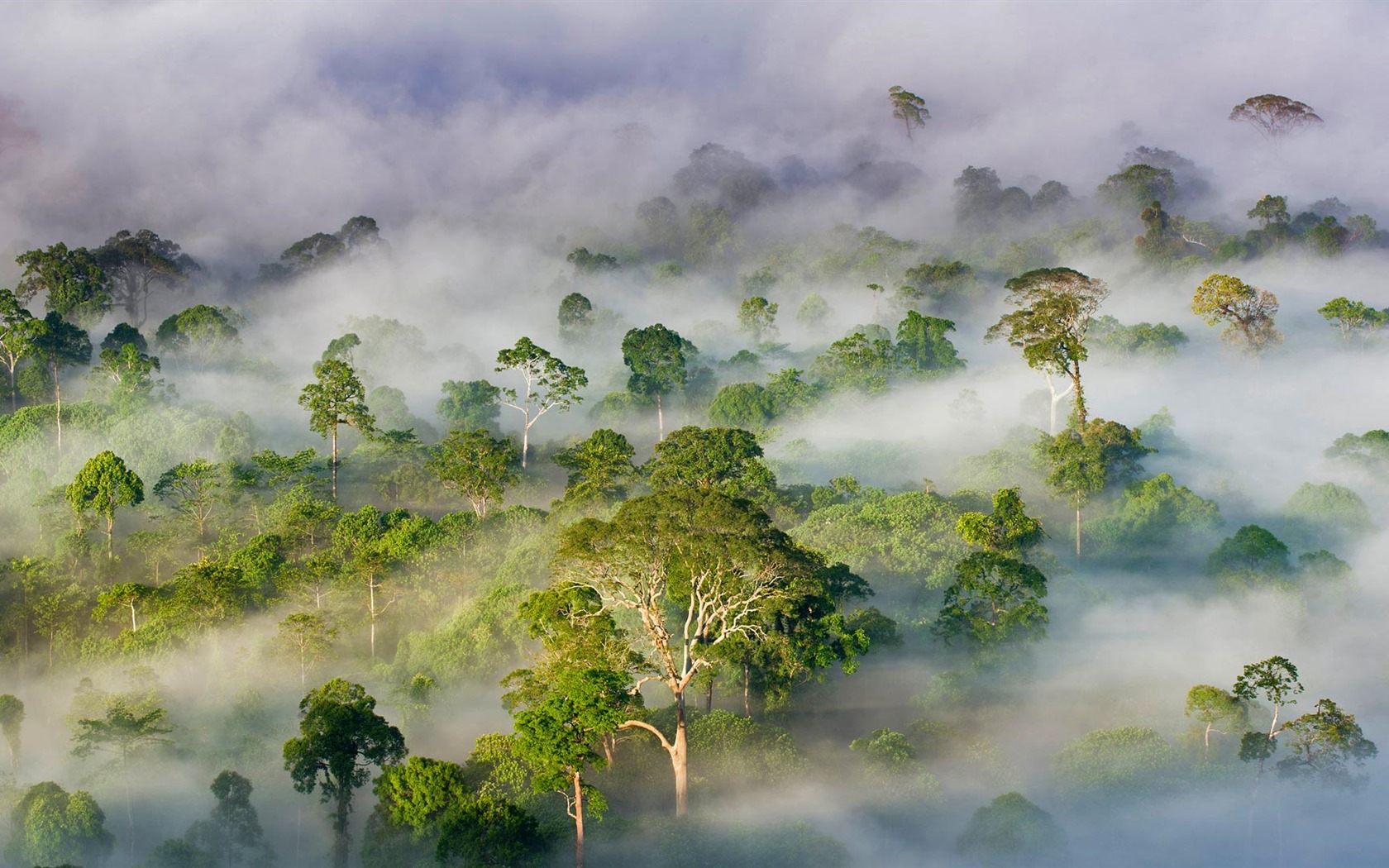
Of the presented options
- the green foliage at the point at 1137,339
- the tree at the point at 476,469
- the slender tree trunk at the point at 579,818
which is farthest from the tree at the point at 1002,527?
the green foliage at the point at 1137,339

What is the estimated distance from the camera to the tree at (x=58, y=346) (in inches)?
2968

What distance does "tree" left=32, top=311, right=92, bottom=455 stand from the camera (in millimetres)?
75375

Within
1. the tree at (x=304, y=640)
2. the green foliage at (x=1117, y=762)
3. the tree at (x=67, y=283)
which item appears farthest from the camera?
the tree at (x=67, y=283)

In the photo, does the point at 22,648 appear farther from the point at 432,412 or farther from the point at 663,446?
the point at 432,412

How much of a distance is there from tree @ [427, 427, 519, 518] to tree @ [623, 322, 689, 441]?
62.8 feet

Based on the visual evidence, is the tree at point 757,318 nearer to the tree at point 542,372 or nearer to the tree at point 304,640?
the tree at point 542,372

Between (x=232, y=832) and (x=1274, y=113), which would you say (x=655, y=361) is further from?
(x=1274, y=113)

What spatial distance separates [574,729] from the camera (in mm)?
35250

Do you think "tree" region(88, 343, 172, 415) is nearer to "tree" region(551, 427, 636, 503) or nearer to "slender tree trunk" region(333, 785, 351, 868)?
"tree" region(551, 427, 636, 503)

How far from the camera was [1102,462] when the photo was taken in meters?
62.5

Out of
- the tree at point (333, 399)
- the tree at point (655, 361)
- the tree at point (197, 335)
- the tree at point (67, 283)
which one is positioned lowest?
the tree at point (333, 399)

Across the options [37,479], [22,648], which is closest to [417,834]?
[22,648]

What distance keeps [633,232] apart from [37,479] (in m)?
79.3

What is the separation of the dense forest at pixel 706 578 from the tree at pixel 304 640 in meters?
0.16
